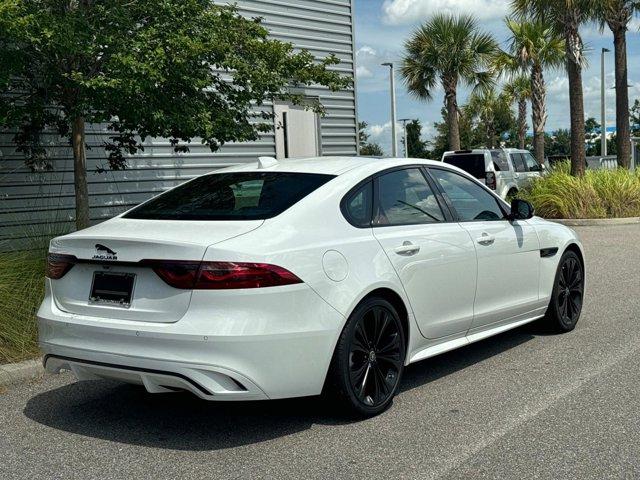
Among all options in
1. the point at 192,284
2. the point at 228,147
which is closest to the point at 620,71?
the point at 228,147

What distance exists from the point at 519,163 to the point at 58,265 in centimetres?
1885

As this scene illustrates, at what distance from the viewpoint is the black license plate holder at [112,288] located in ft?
14.4

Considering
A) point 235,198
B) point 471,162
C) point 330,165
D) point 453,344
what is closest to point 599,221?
point 471,162

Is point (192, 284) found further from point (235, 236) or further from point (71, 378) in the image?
point (71, 378)

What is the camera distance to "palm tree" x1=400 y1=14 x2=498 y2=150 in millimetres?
30156

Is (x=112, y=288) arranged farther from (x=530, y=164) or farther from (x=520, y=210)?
(x=530, y=164)

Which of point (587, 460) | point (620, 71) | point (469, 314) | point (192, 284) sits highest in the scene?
point (620, 71)

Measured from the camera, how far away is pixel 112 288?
445 centimetres

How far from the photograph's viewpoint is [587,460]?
13.5 feet

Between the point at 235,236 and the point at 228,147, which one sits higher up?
the point at 228,147

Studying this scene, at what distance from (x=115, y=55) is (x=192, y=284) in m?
3.96

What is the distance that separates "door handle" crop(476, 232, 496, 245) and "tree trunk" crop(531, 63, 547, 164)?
3013cm

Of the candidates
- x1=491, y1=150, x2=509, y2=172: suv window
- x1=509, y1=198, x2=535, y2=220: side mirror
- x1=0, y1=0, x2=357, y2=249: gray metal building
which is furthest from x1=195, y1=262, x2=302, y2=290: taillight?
x1=491, y1=150, x2=509, y2=172: suv window

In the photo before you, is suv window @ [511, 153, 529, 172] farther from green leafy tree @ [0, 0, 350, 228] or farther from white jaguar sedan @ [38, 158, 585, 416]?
white jaguar sedan @ [38, 158, 585, 416]
